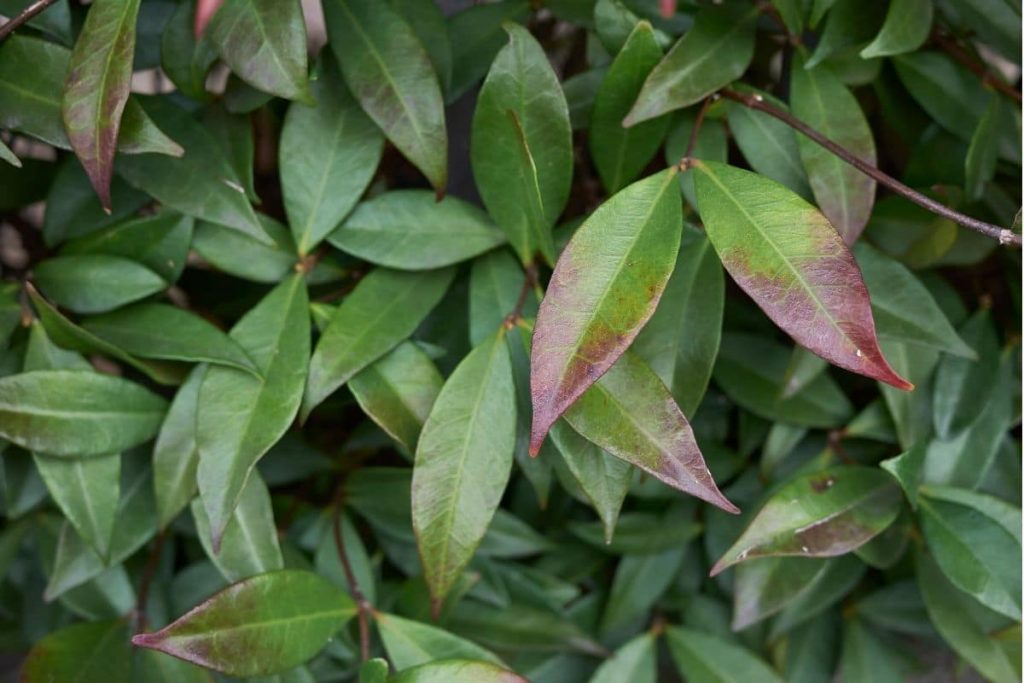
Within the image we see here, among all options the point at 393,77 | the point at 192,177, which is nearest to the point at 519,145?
the point at 393,77

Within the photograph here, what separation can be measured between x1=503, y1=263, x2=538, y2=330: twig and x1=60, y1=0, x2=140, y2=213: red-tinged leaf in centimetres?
22

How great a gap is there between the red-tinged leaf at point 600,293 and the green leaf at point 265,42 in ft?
0.55

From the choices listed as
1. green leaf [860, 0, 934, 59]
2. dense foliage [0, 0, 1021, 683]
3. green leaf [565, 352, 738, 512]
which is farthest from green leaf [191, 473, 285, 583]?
green leaf [860, 0, 934, 59]

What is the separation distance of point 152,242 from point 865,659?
22.8 inches

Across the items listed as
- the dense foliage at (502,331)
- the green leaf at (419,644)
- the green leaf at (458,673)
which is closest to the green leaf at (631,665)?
the dense foliage at (502,331)

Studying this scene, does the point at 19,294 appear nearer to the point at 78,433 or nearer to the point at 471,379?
the point at 78,433

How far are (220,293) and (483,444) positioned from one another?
0.89 feet

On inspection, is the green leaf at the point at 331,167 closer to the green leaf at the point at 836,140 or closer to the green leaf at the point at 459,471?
the green leaf at the point at 459,471

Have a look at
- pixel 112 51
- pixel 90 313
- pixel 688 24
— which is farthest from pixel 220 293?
pixel 688 24

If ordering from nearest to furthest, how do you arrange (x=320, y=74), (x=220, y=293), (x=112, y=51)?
(x=112, y=51)
(x=320, y=74)
(x=220, y=293)

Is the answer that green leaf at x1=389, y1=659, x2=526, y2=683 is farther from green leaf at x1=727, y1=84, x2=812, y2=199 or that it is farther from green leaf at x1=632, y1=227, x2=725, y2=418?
green leaf at x1=727, y1=84, x2=812, y2=199

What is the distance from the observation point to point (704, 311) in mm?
562

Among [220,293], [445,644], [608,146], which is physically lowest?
[445,644]

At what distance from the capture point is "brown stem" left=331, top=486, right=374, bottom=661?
579 mm
